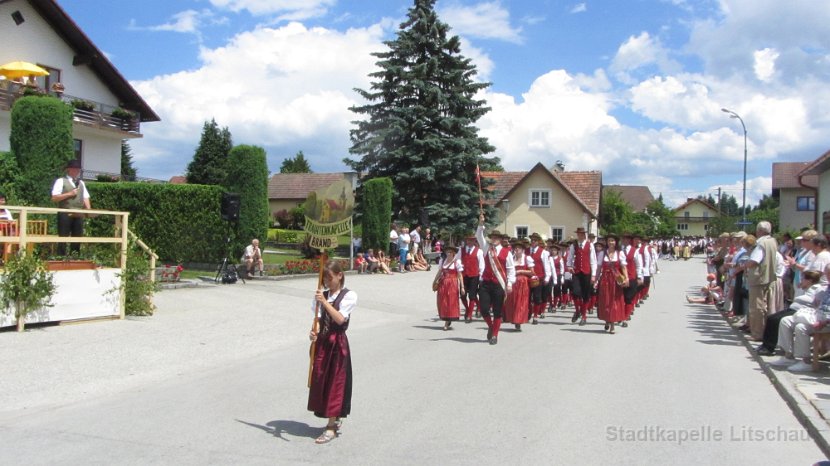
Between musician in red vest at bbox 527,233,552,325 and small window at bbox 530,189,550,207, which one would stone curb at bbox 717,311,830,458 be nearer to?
musician in red vest at bbox 527,233,552,325

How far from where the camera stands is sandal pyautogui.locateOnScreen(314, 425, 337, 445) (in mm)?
5946

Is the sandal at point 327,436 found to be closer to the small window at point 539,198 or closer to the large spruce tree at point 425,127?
the large spruce tree at point 425,127

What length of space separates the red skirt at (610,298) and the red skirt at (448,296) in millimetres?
2769

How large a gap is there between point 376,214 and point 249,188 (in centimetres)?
853

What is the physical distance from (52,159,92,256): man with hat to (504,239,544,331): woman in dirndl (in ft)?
26.8

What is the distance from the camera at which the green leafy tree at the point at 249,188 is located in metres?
23.7

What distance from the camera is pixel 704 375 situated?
9375 millimetres

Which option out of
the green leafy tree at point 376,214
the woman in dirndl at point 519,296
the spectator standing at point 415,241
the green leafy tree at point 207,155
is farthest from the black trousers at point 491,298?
the green leafy tree at point 207,155

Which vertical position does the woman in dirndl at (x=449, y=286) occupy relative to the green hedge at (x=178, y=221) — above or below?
below

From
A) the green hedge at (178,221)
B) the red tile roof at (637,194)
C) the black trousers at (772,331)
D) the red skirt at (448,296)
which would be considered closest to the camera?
the black trousers at (772,331)

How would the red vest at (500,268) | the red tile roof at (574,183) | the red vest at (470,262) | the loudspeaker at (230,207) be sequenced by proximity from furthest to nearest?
the red tile roof at (574,183)
the loudspeaker at (230,207)
the red vest at (470,262)
the red vest at (500,268)

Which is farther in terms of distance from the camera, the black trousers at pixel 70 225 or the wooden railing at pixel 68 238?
the black trousers at pixel 70 225

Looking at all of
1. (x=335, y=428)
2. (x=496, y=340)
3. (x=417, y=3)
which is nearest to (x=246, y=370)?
(x=335, y=428)

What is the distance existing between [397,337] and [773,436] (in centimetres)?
709
